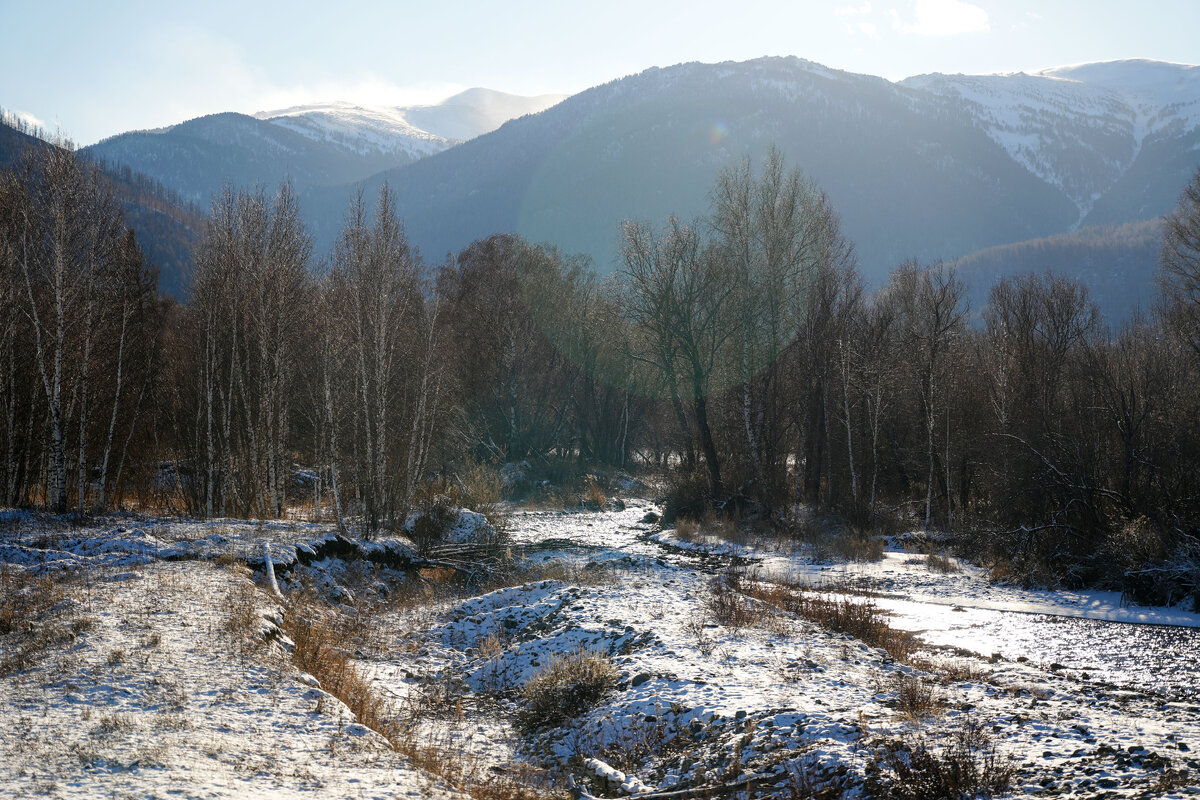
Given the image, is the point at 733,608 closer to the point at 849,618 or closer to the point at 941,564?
the point at 849,618

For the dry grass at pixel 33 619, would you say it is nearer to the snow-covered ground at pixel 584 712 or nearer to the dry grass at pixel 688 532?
the snow-covered ground at pixel 584 712

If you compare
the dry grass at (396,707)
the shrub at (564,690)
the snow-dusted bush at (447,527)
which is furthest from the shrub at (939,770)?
the snow-dusted bush at (447,527)

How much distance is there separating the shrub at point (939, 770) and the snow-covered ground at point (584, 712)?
0.56ft

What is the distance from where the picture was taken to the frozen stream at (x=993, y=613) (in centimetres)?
1079

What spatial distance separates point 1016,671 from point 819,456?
22232mm

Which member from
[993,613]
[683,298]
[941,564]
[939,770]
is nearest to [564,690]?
[939,770]

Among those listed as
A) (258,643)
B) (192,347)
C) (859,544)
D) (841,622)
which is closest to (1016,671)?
(841,622)

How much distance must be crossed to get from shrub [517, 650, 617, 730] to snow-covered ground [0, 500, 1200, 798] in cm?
22

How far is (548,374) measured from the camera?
4381cm

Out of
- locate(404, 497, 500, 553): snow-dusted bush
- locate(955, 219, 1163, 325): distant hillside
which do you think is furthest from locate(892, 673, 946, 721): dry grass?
locate(955, 219, 1163, 325): distant hillside

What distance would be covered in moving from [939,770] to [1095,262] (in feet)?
616

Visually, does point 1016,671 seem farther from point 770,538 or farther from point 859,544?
point 770,538

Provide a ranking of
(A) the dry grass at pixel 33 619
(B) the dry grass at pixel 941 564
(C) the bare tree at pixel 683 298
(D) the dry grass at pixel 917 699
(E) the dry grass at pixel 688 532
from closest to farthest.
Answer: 1. (D) the dry grass at pixel 917 699
2. (A) the dry grass at pixel 33 619
3. (B) the dry grass at pixel 941 564
4. (E) the dry grass at pixel 688 532
5. (C) the bare tree at pixel 683 298

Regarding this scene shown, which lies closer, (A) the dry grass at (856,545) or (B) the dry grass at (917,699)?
(B) the dry grass at (917,699)
